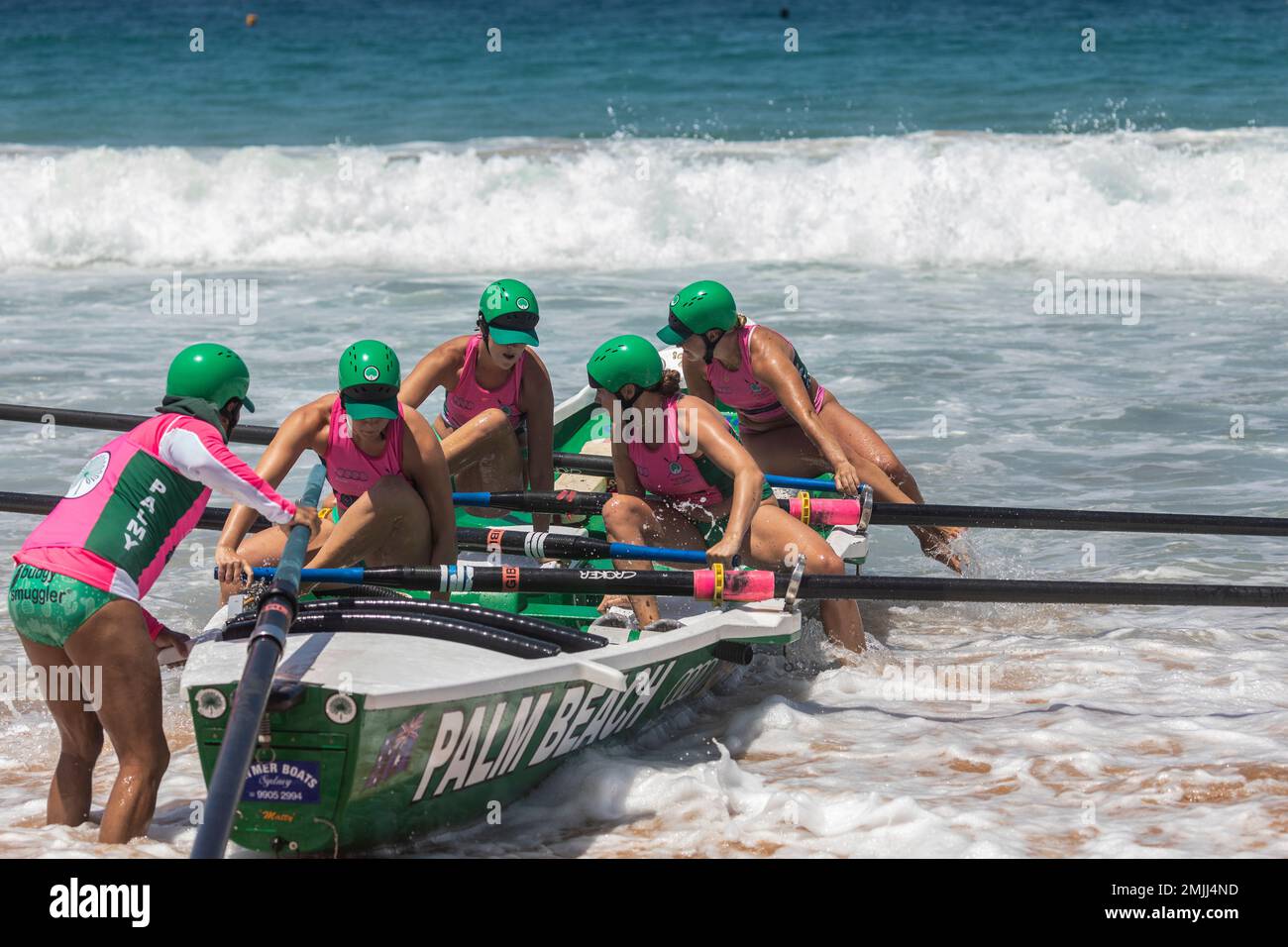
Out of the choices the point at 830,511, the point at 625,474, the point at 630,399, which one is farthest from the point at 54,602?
the point at 830,511

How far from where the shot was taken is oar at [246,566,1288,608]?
5531 mm

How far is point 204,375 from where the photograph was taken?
492cm

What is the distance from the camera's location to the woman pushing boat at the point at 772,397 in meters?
6.83

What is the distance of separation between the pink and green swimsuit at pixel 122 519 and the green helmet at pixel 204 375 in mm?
109

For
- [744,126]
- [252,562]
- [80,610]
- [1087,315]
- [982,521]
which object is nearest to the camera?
[80,610]

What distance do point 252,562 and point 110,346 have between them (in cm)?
784

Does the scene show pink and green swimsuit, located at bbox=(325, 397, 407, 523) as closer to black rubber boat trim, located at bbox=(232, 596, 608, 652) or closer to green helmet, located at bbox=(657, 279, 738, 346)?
black rubber boat trim, located at bbox=(232, 596, 608, 652)

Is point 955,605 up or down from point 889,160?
down

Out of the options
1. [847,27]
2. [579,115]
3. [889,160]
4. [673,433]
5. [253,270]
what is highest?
[847,27]

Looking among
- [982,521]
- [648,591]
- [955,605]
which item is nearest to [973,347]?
[955,605]

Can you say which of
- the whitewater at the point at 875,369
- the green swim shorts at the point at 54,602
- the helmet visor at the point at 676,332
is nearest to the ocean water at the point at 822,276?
the whitewater at the point at 875,369

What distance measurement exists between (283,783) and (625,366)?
7.45 feet

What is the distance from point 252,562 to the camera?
6246mm

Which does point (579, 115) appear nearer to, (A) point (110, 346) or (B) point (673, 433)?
(A) point (110, 346)
